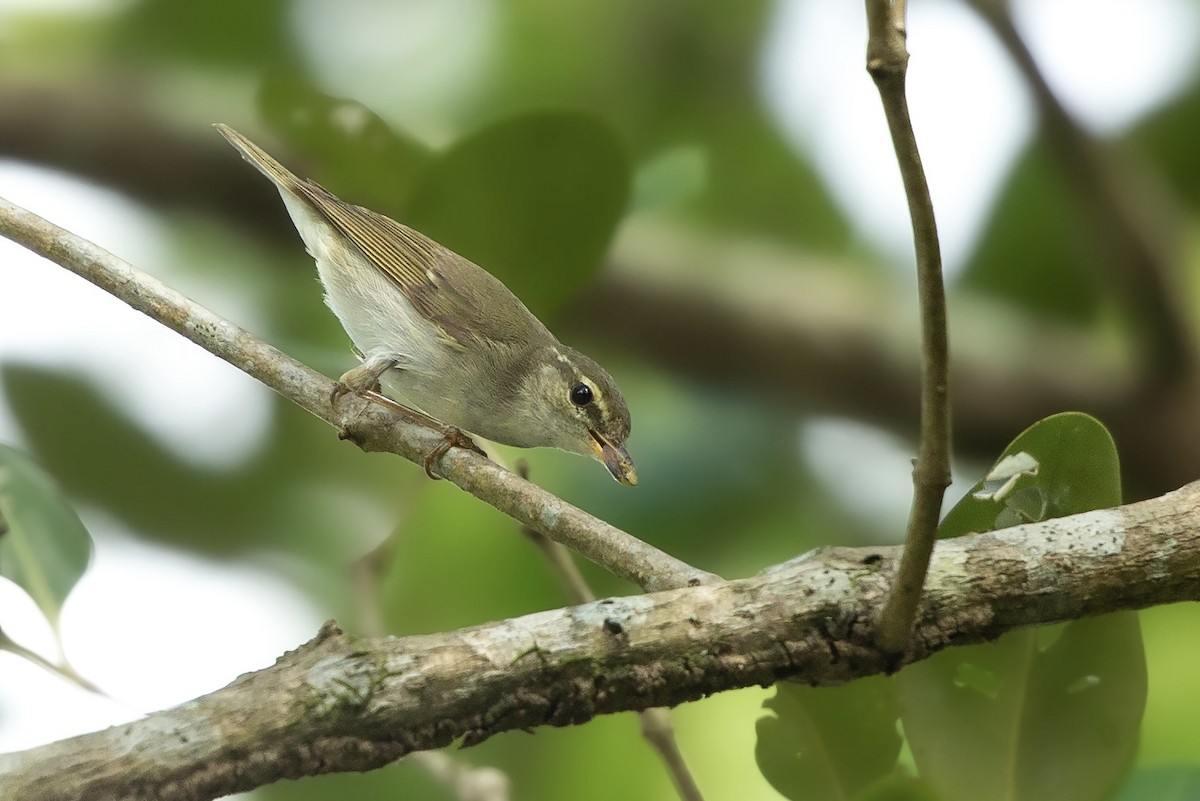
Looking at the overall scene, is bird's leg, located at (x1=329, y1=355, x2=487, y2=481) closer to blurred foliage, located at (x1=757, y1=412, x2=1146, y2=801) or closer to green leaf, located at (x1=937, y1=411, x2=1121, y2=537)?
blurred foliage, located at (x1=757, y1=412, x2=1146, y2=801)

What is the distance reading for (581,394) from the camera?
3.10 metres

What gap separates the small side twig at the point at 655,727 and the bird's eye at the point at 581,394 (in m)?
0.81

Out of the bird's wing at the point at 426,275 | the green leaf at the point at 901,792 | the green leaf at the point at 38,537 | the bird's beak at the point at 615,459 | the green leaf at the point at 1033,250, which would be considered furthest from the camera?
the green leaf at the point at 1033,250

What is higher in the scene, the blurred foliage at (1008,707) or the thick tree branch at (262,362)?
the thick tree branch at (262,362)

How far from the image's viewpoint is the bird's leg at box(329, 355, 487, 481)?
7.32 feet

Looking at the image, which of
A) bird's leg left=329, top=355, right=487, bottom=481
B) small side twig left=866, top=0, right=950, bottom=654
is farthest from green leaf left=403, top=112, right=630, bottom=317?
small side twig left=866, top=0, right=950, bottom=654

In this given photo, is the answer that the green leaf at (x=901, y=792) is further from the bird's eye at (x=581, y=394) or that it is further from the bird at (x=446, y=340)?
the bird's eye at (x=581, y=394)

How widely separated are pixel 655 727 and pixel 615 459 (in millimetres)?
1068

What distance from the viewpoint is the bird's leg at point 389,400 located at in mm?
2232

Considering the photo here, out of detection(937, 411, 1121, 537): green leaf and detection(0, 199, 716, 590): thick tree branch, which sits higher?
detection(0, 199, 716, 590): thick tree branch

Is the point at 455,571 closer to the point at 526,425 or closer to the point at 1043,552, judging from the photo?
the point at 526,425

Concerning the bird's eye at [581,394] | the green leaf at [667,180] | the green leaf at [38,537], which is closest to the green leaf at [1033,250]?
the green leaf at [667,180]

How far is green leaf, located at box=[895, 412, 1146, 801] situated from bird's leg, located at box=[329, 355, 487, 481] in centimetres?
95

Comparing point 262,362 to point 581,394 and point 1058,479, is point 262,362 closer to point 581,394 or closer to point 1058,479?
point 581,394
